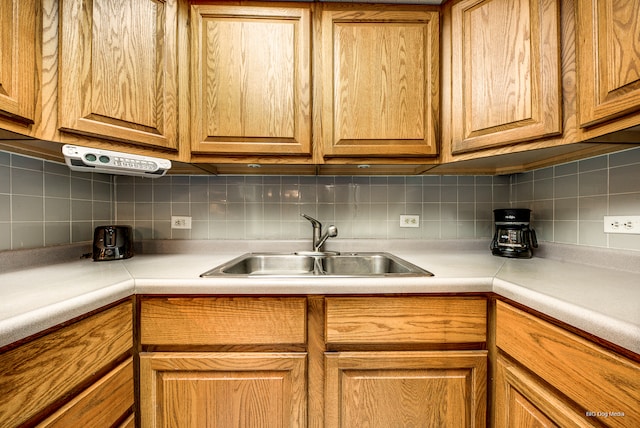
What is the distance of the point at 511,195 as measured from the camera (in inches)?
62.4

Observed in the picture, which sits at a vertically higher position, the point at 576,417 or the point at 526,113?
the point at 526,113

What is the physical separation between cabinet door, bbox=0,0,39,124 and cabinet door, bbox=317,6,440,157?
938 millimetres

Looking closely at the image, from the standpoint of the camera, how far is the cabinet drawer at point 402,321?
0.92 meters

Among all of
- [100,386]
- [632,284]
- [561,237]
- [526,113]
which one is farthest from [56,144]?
[561,237]

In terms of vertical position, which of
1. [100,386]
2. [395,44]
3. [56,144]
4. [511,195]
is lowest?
[100,386]

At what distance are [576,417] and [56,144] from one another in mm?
1668

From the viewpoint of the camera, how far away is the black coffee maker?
129 cm

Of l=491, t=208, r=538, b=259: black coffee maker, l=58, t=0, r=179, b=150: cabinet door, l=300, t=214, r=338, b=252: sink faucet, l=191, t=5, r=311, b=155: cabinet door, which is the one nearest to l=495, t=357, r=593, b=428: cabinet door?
l=491, t=208, r=538, b=259: black coffee maker

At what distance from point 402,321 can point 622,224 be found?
2.95 ft

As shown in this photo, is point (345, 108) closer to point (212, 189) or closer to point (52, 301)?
point (212, 189)

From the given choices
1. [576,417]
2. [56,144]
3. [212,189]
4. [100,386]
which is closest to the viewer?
[576,417]

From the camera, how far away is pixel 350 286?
91 cm

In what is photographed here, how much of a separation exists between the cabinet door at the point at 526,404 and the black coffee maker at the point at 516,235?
59 centimetres

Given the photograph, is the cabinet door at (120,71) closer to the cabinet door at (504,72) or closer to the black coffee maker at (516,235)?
the cabinet door at (504,72)
